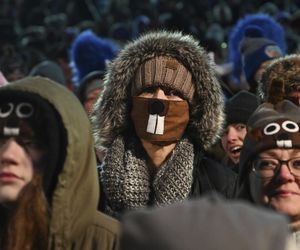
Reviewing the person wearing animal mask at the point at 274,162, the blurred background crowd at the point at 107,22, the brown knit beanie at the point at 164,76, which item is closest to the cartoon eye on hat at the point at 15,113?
the person wearing animal mask at the point at 274,162

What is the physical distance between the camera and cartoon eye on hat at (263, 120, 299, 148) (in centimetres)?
423

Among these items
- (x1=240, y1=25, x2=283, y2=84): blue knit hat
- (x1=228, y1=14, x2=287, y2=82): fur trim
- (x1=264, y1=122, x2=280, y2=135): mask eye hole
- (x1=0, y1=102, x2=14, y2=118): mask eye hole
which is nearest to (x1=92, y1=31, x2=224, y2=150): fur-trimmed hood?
(x1=264, y1=122, x2=280, y2=135): mask eye hole

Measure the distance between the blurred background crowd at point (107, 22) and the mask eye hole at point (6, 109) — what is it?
4.91 meters

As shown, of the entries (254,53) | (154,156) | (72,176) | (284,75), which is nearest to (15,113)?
(72,176)

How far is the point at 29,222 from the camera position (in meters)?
3.59

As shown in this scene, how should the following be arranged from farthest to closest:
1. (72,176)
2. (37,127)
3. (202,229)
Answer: (37,127), (72,176), (202,229)

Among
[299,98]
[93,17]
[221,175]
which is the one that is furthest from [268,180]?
[93,17]

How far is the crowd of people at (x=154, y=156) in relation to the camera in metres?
2.43

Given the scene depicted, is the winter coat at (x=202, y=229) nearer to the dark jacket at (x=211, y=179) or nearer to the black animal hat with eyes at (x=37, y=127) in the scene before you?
the black animal hat with eyes at (x=37, y=127)

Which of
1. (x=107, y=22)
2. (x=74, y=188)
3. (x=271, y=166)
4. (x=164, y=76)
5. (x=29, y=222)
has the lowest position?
(x=29, y=222)

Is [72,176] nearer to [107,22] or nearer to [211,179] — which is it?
[211,179]

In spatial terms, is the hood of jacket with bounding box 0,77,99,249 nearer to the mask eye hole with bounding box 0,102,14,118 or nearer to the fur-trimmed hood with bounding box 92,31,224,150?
the mask eye hole with bounding box 0,102,14,118

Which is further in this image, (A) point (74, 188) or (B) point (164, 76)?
(B) point (164, 76)

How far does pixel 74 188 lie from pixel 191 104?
1.41m
